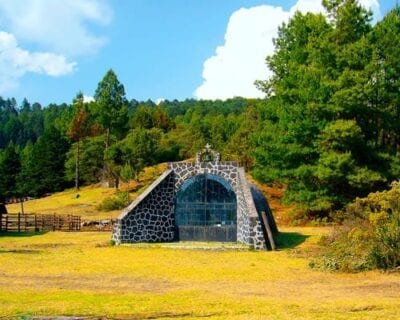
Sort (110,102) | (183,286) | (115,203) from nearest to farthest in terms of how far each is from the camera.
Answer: (183,286) → (115,203) → (110,102)

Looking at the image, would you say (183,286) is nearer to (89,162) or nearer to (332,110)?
(332,110)

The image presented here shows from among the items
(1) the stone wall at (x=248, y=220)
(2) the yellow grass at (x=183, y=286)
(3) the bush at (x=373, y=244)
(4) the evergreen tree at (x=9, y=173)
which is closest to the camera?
(2) the yellow grass at (x=183, y=286)

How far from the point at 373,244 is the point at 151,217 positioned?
11914 mm

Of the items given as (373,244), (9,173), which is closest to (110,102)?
(9,173)

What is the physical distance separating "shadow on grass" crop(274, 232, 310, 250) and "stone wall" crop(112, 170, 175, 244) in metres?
5.39

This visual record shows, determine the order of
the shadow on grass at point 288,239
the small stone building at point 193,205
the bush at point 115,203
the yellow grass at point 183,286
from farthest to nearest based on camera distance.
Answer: the bush at point 115,203 → the small stone building at point 193,205 → the shadow on grass at point 288,239 → the yellow grass at point 183,286

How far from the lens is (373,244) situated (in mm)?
18703

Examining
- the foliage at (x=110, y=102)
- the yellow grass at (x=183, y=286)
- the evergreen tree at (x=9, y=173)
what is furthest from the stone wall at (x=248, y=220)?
the evergreen tree at (x=9, y=173)

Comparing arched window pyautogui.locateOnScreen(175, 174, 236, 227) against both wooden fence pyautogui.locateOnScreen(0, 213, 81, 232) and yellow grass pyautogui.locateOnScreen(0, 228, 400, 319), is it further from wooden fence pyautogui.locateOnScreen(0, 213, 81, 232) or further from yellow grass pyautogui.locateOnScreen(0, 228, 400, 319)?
wooden fence pyautogui.locateOnScreen(0, 213, 81, 232)

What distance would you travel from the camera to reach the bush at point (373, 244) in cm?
1838

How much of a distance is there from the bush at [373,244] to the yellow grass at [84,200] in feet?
108

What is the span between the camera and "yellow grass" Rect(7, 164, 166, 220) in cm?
5584

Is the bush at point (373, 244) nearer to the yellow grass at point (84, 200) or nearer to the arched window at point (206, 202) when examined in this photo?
the arched window at point (206, 202)

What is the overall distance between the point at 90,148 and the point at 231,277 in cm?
6087
